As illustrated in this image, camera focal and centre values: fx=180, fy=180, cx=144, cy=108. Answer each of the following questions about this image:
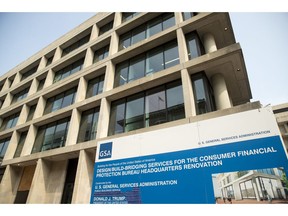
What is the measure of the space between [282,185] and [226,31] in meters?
9.11

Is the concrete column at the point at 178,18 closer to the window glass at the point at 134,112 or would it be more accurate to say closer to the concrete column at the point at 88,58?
the window glass at the point at 134,112

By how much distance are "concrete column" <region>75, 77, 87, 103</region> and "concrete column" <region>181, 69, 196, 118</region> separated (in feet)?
26.3

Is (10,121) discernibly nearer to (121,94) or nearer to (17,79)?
(17,79)

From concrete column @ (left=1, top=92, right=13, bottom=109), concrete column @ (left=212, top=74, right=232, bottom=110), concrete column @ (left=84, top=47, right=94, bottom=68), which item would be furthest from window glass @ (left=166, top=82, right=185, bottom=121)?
concrete column @ (left=1, top=92, right=13, bottom=109)

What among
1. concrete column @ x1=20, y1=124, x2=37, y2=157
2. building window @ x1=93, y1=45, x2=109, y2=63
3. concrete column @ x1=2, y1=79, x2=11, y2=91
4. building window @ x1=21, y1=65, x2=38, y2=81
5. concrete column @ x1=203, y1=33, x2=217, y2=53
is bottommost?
concrete column @ x1=20, y1=124, x2=37, y2=157

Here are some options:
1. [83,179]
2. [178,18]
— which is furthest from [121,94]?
[178,18]

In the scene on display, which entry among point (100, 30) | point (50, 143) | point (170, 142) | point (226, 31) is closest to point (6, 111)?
point (50, 143)

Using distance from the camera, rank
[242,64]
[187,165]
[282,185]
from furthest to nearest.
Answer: [242,64], [187,165], [282,185]

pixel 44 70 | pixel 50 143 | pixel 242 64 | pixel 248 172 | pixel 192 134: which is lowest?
pixel 248 172

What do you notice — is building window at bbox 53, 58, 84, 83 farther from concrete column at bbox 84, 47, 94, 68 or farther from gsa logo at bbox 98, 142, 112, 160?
gsa logo at bbox 98, 142, 112, 160

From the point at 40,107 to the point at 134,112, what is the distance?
1033cm

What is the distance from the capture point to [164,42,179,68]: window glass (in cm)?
1102
